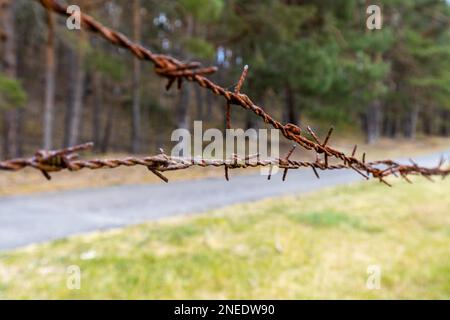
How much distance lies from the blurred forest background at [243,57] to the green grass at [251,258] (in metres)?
2.80

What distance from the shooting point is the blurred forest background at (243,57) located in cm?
1205

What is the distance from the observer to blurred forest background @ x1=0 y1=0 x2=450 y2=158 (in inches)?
474

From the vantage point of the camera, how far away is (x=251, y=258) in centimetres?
473

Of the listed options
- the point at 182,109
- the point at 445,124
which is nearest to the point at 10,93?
the point at 182,109

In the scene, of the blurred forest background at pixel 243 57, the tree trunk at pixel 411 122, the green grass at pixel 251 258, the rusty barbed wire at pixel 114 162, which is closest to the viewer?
the rusty barbed wire at pixel 114 162

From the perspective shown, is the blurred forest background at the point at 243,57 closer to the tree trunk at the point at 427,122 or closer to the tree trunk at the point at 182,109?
the tree trunk at the point at 182,109

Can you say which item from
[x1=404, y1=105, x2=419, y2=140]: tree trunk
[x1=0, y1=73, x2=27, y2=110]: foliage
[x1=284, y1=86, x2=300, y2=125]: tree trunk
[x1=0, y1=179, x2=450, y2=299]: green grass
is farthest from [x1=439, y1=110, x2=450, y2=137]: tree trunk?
[x1=0, y1=73, x2=27, y2=110]: foliage

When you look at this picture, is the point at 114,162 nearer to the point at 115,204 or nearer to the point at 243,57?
the point at 115,204

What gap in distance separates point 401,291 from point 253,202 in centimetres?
446

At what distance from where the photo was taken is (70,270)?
416 centimetres

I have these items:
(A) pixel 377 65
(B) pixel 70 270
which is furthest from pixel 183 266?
(A) pixel 377 65

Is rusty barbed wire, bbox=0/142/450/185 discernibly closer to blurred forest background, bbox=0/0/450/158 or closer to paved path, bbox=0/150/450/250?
paved path, bbox=0/150/450/250

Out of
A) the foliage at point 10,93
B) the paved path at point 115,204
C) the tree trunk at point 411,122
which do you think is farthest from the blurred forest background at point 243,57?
the tree trunk at point 411,122
